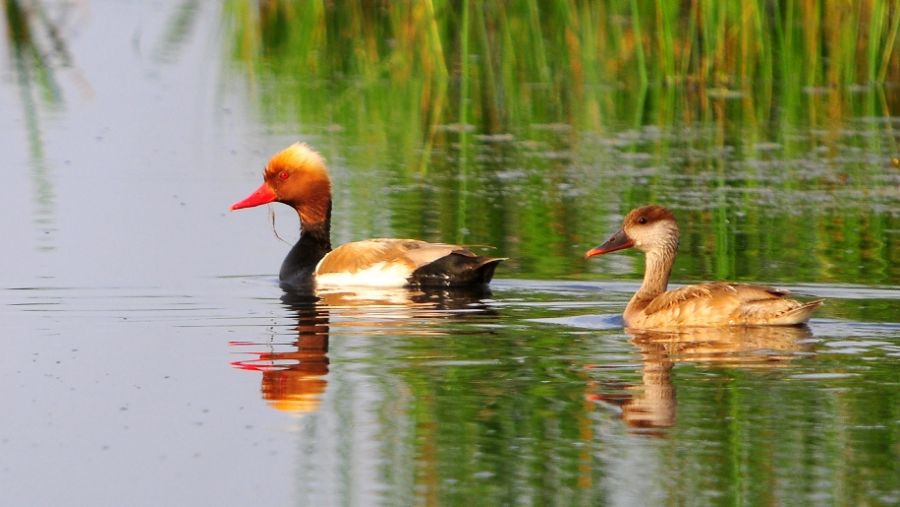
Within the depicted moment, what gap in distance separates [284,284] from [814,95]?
9.52 metres

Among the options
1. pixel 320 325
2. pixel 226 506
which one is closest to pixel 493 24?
pixel 320 325

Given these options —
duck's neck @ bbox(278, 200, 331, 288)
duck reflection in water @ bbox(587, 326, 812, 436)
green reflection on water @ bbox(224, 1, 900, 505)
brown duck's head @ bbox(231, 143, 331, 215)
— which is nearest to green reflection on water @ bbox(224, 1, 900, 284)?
green reflection on water @ bbox(224, 1, 900, 505)

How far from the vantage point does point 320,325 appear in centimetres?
1080

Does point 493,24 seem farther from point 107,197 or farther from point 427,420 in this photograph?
point 427,420

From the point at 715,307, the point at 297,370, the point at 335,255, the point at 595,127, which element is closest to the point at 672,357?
the point at 715,307

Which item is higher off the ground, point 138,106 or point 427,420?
point 138,106

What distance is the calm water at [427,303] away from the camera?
7215 millimetres

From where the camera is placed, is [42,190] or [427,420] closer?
[427,420]

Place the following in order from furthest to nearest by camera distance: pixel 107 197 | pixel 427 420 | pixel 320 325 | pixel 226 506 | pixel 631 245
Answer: pixel 107 197 → pixel 631 245 → pixel 320 325 → pixel 427 420 → pixel 226 506

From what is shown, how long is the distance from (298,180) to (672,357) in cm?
497

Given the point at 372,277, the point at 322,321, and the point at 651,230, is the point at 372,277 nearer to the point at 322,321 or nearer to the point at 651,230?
the point at 322,321

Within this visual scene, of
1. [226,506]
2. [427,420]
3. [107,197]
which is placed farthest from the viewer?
[107,197]

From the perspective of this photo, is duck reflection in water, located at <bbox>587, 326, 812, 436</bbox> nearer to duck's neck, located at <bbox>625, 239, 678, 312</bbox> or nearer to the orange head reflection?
duck's neck, located at <bbox>625, 239, 678, 312</bbox>

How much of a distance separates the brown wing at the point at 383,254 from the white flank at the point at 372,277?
22mm
